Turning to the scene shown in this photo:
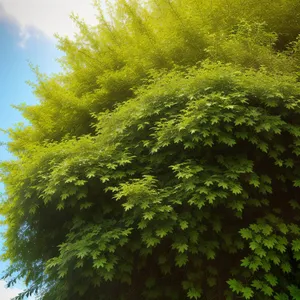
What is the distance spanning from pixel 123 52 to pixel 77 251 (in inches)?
149

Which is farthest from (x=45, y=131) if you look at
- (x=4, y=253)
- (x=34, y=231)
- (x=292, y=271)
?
(x=292, y=271)

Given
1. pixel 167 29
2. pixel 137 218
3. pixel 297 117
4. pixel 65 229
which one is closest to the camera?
pixel 137 218

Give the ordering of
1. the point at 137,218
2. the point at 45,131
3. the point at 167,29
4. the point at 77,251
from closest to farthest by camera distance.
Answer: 1. the point at 77,251
2. the point at 137,218
3. the point at 167,29
4. the point at 45,131

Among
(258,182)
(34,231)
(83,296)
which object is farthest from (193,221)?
(34,231)

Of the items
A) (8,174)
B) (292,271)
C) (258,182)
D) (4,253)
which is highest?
(8,174)

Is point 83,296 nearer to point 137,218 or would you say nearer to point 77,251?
point 77,251

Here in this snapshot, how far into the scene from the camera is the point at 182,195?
10.3 ft

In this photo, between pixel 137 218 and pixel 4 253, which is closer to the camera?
pixel 137 218

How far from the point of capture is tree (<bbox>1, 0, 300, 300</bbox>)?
121 inches

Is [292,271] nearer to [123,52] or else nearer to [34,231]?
[34,231]

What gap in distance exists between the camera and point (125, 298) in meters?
3.61

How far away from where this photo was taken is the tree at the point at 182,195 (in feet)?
10.1

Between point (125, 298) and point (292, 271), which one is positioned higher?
point (125, 298)

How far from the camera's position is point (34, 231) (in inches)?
171
